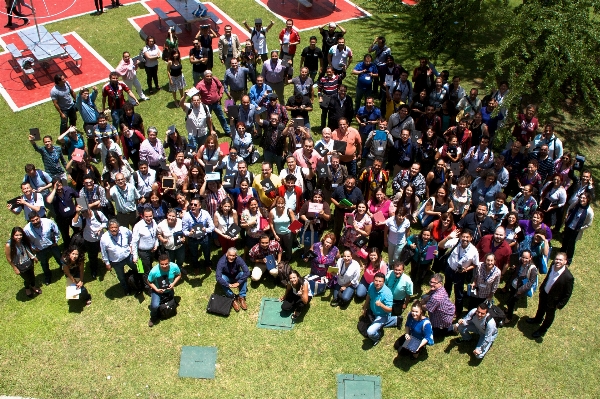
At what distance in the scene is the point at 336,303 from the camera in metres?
10.4

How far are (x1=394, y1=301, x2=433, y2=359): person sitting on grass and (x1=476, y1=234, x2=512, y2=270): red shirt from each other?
1.63m

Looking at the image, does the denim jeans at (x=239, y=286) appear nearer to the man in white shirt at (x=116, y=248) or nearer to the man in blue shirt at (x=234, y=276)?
the man in blue shirt at (x=234, y=276)

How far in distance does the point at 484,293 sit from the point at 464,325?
627 millimetres

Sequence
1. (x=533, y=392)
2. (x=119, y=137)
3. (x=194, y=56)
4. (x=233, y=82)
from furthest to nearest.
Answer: (x=194, y=56)
(x=233, y=82)
(x=119, y=137)
(x=533, y=392)

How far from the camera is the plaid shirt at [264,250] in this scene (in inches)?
420

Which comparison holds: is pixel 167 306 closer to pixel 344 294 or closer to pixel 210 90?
pixel 344 294

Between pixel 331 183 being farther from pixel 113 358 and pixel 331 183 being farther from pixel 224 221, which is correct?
pixel 113 358

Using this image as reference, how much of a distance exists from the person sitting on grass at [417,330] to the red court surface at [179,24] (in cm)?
1196

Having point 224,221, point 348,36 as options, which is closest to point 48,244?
point 224,221

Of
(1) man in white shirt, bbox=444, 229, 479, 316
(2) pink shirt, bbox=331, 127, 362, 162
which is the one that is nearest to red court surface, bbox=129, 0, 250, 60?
(2) pink shirt, bbox=331, 127, 362, 162

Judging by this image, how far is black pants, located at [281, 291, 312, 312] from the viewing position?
10.1 metres

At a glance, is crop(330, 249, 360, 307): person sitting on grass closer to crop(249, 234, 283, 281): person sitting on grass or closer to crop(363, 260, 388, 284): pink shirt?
crop(363, 260, 388, 284): pink shirt

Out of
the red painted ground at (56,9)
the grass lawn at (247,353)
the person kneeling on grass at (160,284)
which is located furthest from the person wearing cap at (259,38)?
the person kneeling on grass at (160,284)

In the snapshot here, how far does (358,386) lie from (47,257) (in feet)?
19.5
